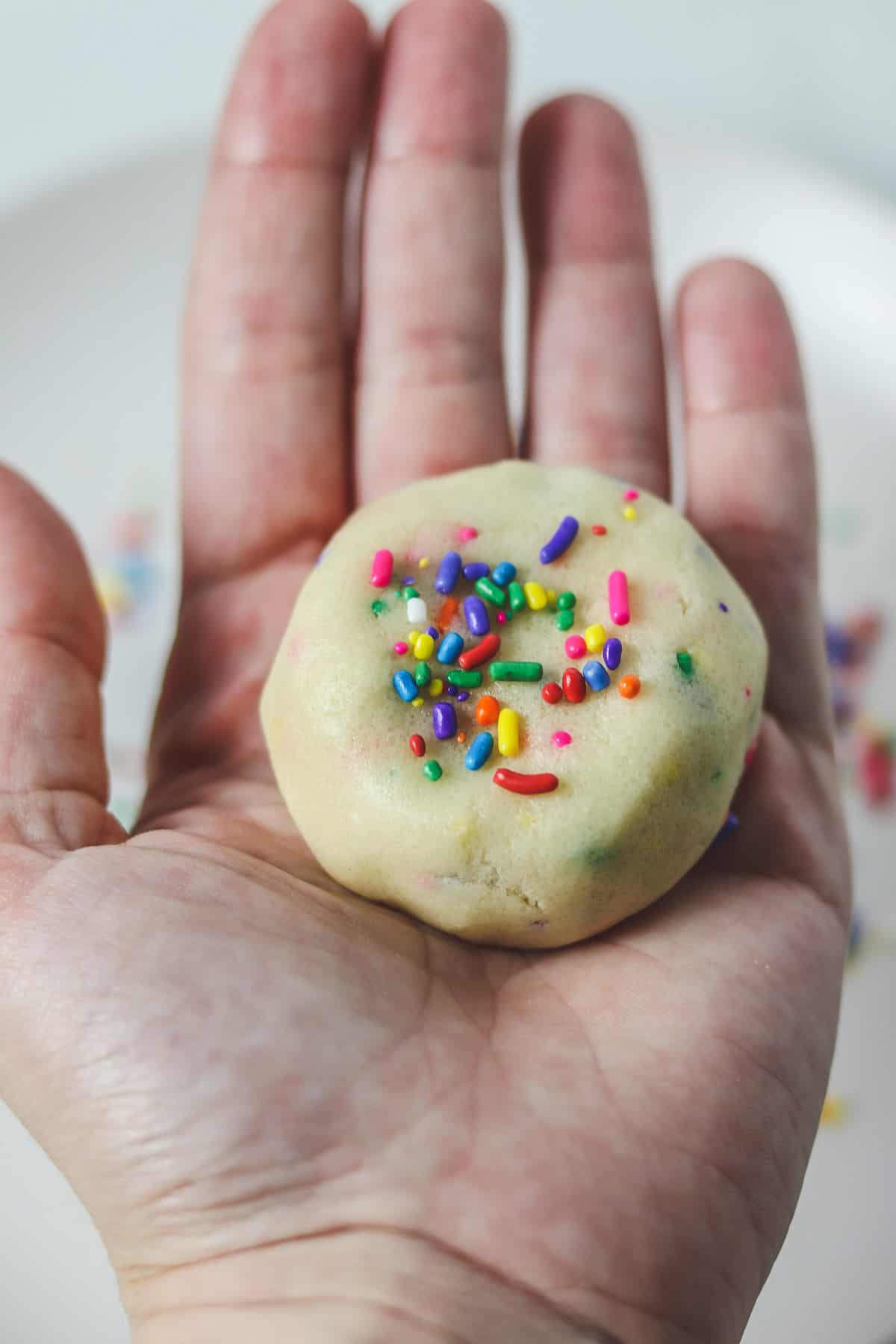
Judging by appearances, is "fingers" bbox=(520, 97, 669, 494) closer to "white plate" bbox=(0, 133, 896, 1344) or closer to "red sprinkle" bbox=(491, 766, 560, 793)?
"white plate" bbox=(0, 133, 896, 1344)

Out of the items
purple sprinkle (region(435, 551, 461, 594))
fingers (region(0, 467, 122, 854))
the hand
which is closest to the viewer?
the hand

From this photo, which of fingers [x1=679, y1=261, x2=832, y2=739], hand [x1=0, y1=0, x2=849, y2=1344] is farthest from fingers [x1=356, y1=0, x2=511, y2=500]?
fingers [x1=679, y1=261, x2=832, y2=739]

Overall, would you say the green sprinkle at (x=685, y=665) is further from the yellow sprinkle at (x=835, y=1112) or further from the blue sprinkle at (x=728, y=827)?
the yellow sprinkle at (x=835, y=1112)

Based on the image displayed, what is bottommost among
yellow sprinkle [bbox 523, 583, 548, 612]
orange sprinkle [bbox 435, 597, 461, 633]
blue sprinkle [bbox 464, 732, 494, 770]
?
blue sprinkle [bbox 464, 732, 494, 770]

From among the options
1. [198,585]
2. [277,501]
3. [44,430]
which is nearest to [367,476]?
[277,501]

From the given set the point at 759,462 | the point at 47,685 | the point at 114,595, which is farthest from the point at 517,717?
the point at 114,595

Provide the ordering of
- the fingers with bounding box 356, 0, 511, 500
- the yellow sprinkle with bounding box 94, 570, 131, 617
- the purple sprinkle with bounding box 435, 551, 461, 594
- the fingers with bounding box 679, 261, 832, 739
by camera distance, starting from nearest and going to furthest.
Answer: the purple sprinkle with bounding box 435, 551, 461, 594
the fingers with bounding box 679, 261, 832, 739
the fingers with bounding box 356, 0, 511, 500
the yellow sprinkle with bounding box 94, 570, 131, 617
